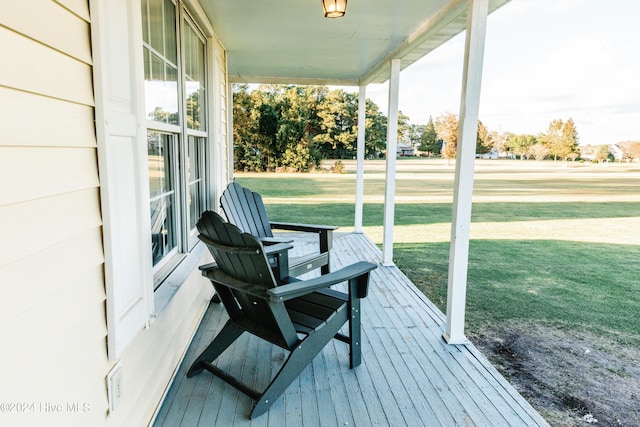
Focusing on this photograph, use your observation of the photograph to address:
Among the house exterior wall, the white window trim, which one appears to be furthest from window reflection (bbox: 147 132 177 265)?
the house exterior wall

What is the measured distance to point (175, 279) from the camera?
2.34 metres

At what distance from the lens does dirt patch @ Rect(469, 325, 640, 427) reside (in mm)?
2156

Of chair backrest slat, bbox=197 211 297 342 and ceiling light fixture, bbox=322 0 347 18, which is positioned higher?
ceiling light fixture, bbox=322 0 347 18

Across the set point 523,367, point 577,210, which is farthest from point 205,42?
point 577,210

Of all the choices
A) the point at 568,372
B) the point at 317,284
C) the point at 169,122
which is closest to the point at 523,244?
the point at 568,372

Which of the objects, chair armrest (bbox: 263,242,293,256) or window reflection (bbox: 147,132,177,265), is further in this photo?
chair armrest (bbox: 263,242,293,256)

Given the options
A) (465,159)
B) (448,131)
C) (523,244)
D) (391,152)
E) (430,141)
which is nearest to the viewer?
(465,159)

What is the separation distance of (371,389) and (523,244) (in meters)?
5.36

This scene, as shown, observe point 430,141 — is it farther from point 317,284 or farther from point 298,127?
point 317,284

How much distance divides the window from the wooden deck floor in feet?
2.19

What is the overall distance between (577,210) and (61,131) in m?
12.4

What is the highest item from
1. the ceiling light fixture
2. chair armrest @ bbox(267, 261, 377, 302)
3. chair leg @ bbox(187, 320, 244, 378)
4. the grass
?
the ceiling light fixture

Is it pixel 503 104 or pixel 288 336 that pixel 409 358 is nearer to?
Result: pixel 288 336

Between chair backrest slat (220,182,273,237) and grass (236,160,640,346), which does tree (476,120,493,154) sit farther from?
chair backrest slat (220,182,273,237)
